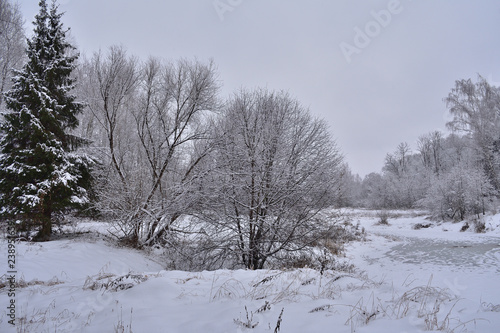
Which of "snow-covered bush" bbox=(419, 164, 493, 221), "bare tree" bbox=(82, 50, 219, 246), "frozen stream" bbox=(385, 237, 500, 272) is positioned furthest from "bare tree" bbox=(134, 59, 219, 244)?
"snow-covered bush" bbox=(419, 164, 493, 221)

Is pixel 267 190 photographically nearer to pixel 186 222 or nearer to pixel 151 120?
pixel 186 222

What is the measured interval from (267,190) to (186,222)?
3.96 metres

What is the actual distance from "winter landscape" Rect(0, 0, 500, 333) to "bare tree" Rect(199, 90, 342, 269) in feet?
0.21

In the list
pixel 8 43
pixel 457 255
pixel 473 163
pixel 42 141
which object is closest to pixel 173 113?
pixel 42 141

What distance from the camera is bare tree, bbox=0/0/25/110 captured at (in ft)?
42.3

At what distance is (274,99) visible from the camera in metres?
10.1

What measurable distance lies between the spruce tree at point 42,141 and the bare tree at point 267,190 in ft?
15.9

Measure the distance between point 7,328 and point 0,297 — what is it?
1385 millimetres

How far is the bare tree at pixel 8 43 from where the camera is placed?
12883 mm

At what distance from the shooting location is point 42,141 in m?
7.98

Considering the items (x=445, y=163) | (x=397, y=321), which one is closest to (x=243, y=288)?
(x=397, y=321)

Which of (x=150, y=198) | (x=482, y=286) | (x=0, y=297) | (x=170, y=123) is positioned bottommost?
(x=482, y=286)

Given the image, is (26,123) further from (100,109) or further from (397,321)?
(397,321)

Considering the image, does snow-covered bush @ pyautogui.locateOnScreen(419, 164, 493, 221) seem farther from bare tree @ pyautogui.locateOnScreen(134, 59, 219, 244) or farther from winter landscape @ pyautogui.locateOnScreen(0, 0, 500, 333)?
bare tree @ pyautogui.locateOnScreen(134, 59, 219, 244)
